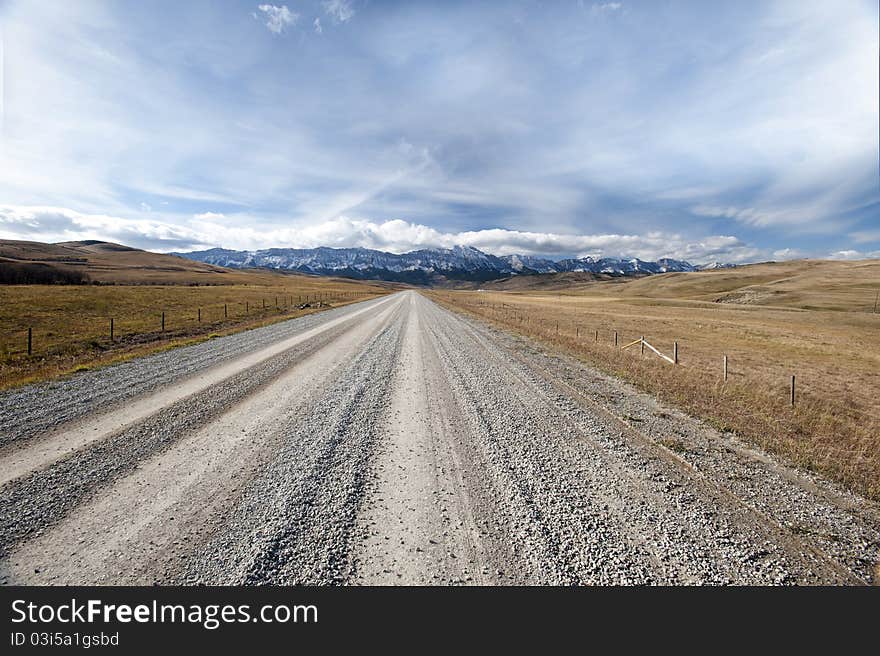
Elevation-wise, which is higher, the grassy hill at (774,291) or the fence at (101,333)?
the grassy hill at (774,291)

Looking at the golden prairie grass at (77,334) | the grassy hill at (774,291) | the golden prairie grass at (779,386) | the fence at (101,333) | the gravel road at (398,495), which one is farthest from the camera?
the grassy hill at (774,291)

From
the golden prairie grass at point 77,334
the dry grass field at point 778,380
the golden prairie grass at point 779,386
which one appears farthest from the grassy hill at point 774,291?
the golden prairie grass at point 77,334

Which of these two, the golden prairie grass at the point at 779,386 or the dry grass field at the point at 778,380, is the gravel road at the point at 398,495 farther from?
the dry grass field at the point at 778,380

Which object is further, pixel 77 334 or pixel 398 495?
pixel 77 334

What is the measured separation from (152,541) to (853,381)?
3066 centimetres

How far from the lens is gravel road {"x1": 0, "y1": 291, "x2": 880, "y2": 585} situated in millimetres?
3941

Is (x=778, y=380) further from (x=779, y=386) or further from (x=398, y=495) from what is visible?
(x=398, y=495)

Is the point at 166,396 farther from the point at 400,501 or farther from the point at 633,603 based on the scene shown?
the point at 633,603

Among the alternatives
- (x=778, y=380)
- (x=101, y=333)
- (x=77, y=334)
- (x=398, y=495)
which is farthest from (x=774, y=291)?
(x=77, y=334)

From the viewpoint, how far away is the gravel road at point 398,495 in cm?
394

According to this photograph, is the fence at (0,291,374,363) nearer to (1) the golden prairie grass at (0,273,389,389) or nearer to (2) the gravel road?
(1) the golden prairie grass at (0,273,389,389)

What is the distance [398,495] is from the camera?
17.7ft

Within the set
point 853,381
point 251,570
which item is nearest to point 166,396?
point 251,570

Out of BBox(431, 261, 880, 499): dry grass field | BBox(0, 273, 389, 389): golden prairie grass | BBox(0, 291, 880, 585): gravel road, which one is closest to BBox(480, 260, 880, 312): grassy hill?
BBox(431, 261, 880, 499): dry grass field
